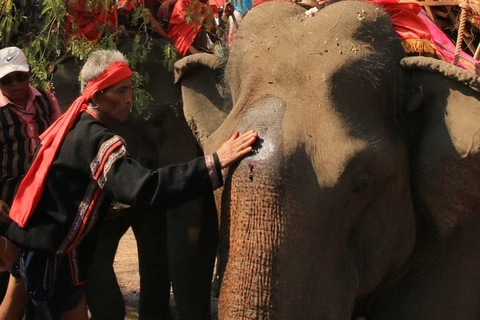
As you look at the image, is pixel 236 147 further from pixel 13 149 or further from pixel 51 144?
pixel 13 149

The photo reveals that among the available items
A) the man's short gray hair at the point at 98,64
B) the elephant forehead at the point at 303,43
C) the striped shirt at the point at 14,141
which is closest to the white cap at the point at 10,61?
the striped shirt at the point at 14,141

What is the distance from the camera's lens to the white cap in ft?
17.5

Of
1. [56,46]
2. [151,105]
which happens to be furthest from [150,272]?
[56,46]

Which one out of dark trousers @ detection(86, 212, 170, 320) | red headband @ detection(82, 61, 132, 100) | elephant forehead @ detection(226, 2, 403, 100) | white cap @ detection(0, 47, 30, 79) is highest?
elephant forehead @ detection(226, 2, 403, 100)

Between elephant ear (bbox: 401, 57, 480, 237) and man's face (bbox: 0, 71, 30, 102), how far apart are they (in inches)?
83.1

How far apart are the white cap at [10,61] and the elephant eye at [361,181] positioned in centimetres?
221

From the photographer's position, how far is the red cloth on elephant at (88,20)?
20.0ft

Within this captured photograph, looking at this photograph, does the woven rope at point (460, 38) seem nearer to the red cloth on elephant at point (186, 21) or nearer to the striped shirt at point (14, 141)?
the red cloth on elephant at point (186, 21)

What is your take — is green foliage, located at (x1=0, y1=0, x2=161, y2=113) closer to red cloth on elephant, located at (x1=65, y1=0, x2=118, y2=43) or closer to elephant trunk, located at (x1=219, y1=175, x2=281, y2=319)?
red cloth on elephant, located at (x1=65, y1=0, x2=118, y2=43)

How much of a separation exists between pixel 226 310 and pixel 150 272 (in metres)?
3.28

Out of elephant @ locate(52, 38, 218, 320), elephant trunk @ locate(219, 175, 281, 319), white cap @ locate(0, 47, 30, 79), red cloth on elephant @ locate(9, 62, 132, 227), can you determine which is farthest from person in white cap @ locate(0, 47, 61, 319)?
elephant trunk @ locate(219, 175, 281, 319)

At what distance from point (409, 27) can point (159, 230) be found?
2.97m

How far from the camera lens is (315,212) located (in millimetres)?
3582

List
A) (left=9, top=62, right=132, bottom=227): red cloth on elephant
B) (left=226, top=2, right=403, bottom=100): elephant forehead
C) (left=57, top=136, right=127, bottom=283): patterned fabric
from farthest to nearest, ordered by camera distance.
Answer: (left=9, top=62, right=132, bottom=227): red cloth on elephant, (left=57, top=136, right=127, bottom=283): patterned fabric, (left=226, top=2, right=403, bottom=100): elephant forehead
